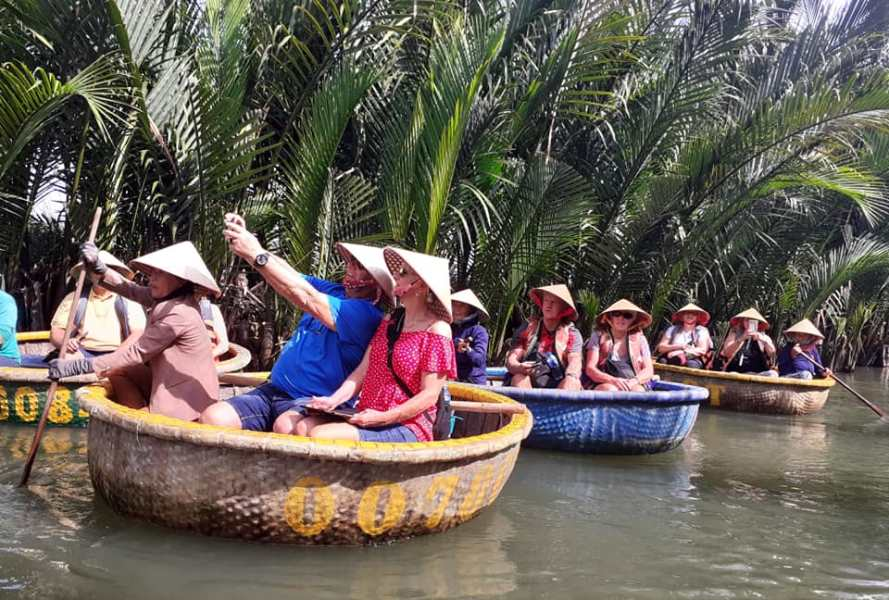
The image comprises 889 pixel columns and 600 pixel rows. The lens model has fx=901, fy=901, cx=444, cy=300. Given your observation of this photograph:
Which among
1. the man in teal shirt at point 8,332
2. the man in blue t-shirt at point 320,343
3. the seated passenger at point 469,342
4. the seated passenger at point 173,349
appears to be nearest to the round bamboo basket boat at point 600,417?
the seated passenger at point 469,342

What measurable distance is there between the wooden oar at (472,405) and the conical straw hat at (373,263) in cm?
91

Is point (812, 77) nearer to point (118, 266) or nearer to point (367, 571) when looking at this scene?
point (118, 266)

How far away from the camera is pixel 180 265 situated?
4.44 metres

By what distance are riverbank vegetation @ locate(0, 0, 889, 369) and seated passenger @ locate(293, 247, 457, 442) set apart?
11.1 feet

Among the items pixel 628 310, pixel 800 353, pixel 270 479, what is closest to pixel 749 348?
pixel 800 353

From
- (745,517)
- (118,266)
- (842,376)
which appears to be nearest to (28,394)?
(118,266)

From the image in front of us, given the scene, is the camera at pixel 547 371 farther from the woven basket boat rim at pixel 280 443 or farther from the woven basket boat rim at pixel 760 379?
the woven basket boat rim at pixel 760 379

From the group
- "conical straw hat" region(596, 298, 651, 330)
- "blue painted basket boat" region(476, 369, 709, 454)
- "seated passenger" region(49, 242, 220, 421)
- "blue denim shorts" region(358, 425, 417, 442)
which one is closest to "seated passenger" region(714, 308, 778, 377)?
"conical straw hat" region(596, 298, 651, 330)

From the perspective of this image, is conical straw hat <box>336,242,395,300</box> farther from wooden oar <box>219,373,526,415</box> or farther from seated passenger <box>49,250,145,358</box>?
seated passenger <box>49,250,145,358</box>

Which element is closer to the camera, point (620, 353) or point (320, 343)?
point (320, 343)

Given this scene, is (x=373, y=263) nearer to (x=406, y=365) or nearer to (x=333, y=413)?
(x=406, y=365)

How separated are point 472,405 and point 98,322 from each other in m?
3.45

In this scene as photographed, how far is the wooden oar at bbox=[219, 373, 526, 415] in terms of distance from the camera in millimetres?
5156

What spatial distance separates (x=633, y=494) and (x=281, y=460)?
2773 mm
